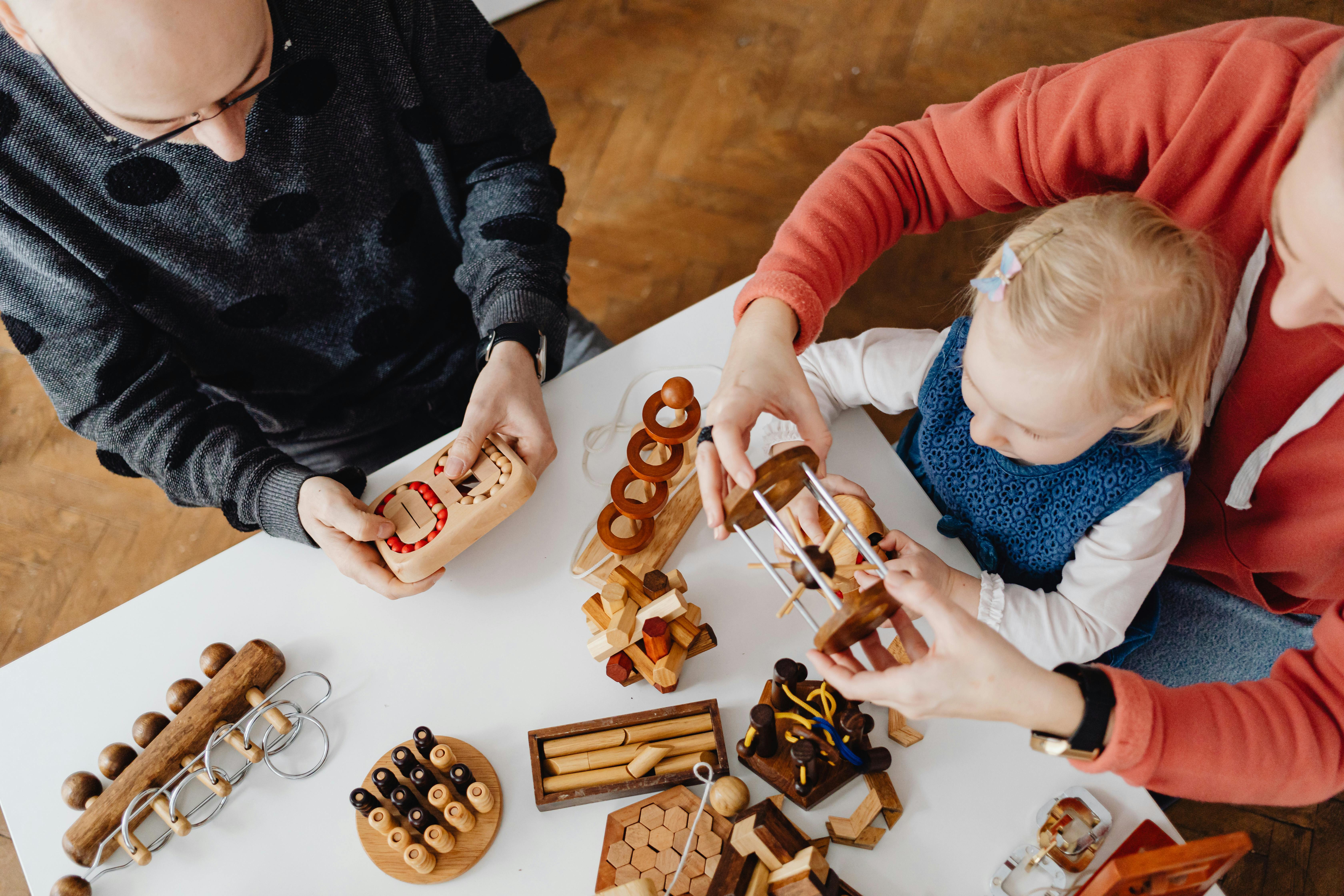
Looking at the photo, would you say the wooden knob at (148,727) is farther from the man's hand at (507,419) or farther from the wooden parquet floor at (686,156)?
the wooden parquet floor at (686,156)

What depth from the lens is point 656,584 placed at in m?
0.93

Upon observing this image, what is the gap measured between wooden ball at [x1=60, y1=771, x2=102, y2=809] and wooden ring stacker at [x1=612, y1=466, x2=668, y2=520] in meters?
0.63

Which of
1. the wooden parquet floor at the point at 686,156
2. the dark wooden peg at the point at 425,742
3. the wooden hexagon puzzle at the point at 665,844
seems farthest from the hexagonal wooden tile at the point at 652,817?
the wooden parquet floor at the point at 686,156

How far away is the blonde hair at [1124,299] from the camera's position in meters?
0.81

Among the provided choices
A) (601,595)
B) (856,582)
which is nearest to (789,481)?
(856,582)

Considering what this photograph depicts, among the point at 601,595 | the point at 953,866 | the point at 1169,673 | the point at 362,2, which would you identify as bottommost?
the point at 1169,673

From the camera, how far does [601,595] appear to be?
942mm

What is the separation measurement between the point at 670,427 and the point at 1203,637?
734 millimetres

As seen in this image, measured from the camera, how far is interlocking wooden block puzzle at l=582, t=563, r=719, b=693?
2.95 ft

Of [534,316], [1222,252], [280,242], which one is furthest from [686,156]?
[1222,252]

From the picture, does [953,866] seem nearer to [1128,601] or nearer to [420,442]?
[1128,601]

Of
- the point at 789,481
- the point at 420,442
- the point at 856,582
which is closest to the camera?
the point at 789,481

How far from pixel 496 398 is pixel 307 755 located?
1.51 feet

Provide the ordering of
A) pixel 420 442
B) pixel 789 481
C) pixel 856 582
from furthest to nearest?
pixel 420 442
pixel 856 582
pixel 789 481
